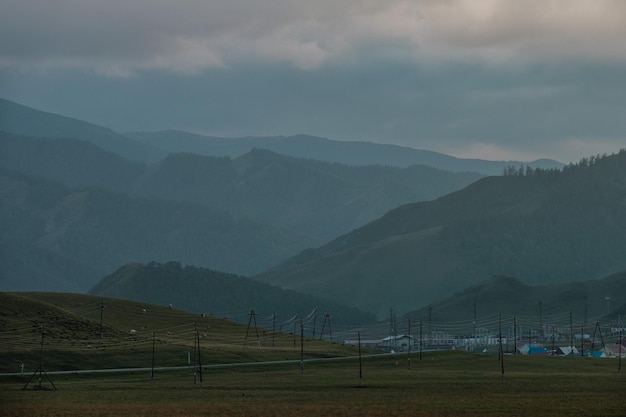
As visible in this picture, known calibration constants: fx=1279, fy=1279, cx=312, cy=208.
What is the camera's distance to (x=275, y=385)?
14138 centimetres

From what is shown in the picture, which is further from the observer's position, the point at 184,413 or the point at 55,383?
the point at 55,383

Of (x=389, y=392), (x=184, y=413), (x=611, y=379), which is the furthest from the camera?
(x=611, y=379)

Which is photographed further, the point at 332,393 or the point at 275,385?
the point at 275,385

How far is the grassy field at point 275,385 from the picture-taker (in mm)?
104375

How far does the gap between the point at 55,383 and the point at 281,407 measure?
150ft

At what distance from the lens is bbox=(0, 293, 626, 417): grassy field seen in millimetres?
104375

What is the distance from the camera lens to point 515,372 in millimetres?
175000

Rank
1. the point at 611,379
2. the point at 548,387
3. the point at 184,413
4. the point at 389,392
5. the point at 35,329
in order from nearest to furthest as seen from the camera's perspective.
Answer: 1. the point at 184,413
2. the point at 389,392
3. the point at 548,387
4. the point at 611,379
5. the point at 35,329

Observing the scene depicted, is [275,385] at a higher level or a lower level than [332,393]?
higher

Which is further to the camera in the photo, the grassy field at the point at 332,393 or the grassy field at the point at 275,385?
the grassy field at the point at 275,385

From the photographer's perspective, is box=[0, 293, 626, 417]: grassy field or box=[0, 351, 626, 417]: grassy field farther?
box=[0, 293, 626, 417]: grassy field

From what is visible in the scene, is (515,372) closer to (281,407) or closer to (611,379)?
(611,379)

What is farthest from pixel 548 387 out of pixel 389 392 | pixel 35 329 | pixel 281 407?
pixel 35 329

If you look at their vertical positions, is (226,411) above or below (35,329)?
below
